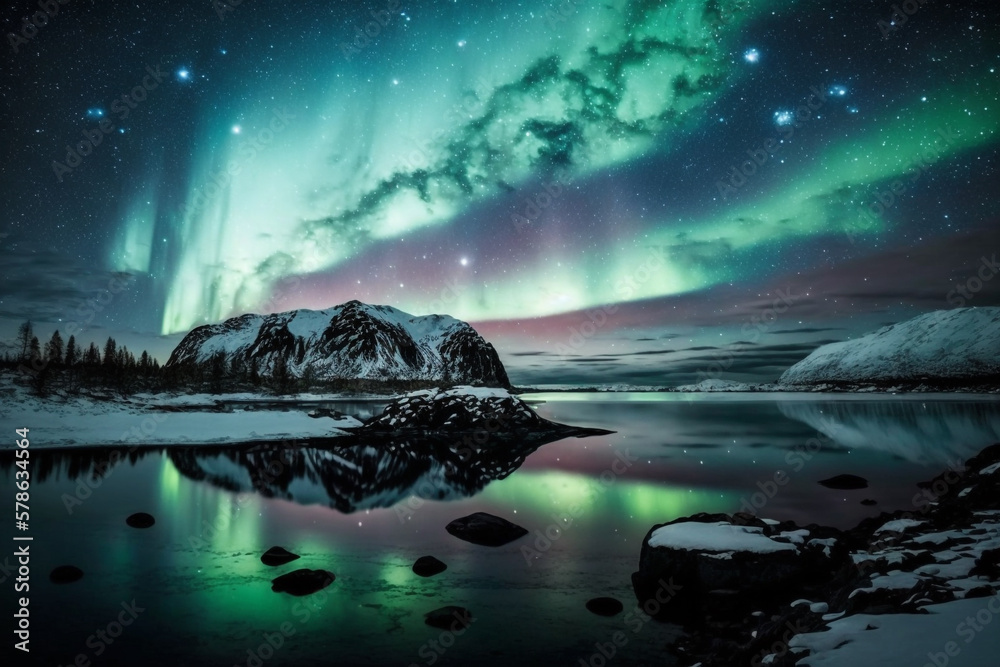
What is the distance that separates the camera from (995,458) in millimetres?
22938

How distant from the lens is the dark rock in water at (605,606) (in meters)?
10.7

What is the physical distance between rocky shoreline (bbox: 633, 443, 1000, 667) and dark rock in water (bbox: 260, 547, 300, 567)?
9.01 meters

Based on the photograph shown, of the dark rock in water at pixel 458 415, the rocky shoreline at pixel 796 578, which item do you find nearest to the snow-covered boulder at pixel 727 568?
the rocky shoreline at pixel 796 578

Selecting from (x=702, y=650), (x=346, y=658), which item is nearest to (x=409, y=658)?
(x=346, y=658)

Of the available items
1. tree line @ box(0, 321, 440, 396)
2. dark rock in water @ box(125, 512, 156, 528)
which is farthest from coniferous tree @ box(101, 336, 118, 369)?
dark rock in water @ box(125, 512, 156, 528)

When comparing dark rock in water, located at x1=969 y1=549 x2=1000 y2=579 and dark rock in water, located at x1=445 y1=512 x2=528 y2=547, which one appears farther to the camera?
dark rock in water, located at x1=445 y1=512 x2=528 y2=547

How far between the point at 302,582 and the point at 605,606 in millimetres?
6689

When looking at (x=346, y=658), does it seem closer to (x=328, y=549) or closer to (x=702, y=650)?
(x=702, y=650)

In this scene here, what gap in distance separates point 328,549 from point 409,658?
299 inches

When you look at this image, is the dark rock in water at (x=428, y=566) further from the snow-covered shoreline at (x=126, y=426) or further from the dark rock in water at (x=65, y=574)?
the snow-covered shoreline at (x=126, y=426)

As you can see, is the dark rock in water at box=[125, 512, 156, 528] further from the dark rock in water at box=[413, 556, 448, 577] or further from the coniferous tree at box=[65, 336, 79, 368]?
the coniferous tree at box=[65, 336, 79, 368]

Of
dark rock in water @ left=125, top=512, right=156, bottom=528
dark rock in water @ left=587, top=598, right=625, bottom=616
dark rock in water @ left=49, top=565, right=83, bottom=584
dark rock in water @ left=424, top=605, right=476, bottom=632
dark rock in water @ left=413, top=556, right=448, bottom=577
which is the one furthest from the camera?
dark rock in water @ left=125, top=512, right=156, bottom=528

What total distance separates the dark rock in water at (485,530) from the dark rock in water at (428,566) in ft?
8.80

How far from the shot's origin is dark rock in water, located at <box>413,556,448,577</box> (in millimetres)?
13328
